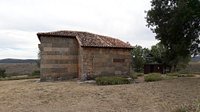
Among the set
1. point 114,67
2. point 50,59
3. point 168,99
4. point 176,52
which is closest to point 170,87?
point 168,99

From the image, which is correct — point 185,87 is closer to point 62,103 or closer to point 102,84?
point 102,84

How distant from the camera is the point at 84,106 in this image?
13.2 metres

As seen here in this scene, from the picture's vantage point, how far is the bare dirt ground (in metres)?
12.8

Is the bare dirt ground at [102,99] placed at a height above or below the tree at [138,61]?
below

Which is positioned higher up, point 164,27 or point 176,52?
point 164,27

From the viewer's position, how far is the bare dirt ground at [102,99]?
12818 mm

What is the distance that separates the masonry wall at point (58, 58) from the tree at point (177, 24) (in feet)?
22.1

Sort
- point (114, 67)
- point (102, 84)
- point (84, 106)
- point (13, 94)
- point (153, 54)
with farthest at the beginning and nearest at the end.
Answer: point (153, 54) → point (114, 67) → point (102, 84) → point (13, 94) → point (84, 106)

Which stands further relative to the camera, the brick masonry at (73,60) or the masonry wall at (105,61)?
the brick masonry at (73,60)

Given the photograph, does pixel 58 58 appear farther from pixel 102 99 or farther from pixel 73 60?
pixel 102 99

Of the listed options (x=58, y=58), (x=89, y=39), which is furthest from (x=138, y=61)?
(x=58, y=58)

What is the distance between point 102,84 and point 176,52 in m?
6.88

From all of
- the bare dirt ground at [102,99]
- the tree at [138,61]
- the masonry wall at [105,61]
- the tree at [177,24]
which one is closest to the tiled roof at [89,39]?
the masonry wall at [105,61]

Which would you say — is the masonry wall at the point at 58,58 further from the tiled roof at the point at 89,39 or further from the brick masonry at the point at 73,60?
the tiled roof at the point at 89,39
